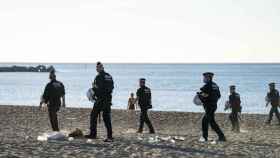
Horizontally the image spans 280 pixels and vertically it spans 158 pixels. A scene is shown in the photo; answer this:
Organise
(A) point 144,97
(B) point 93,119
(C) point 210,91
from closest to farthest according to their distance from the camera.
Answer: (B) point 93,119
(C) point 210,91
(A) point 144,97

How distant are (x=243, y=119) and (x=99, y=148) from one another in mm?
15785

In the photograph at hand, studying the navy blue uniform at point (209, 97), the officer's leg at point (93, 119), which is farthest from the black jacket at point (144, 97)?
the officer's leg at point (93, 119)

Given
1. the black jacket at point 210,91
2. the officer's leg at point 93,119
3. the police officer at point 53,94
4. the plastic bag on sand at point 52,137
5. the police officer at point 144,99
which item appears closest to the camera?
the officer's leg at point 93,119

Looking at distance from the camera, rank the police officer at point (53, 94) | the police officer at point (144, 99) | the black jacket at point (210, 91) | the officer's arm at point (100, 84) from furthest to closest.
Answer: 1. the police officer at point (144, 99)
2. the police officer at point (53, 94)
3. the black jacket at point (210, 91)
4. the officer's arm at point (100, 84)

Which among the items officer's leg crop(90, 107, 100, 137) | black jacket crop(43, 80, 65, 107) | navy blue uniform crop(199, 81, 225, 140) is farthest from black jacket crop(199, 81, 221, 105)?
black jacket crop(43, 80, 65, 107)

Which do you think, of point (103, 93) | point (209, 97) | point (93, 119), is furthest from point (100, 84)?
point (209, 97)

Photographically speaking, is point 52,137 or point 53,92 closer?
point 52,137

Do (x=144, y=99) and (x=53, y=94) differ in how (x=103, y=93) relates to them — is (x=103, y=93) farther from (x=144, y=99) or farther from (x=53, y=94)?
(x=144, y=99)

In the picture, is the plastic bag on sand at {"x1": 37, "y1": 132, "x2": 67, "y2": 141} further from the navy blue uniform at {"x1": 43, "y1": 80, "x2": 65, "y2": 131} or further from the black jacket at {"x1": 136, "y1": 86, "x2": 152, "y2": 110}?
the black jacket at {"x1": 136, "y1": 86, "x2": 152, "y2": 110}

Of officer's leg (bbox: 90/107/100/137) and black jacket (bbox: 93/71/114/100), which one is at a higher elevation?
black jacket (bbox: 93/71/114/100)

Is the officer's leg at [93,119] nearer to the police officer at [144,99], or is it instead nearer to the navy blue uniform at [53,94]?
the navy blue uniform at [53,94]

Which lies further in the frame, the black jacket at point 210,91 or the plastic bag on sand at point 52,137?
the black jacket at point 210,91

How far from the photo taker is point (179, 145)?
16.0m

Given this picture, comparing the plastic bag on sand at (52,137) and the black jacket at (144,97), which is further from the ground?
the black jacket at (144,97)
